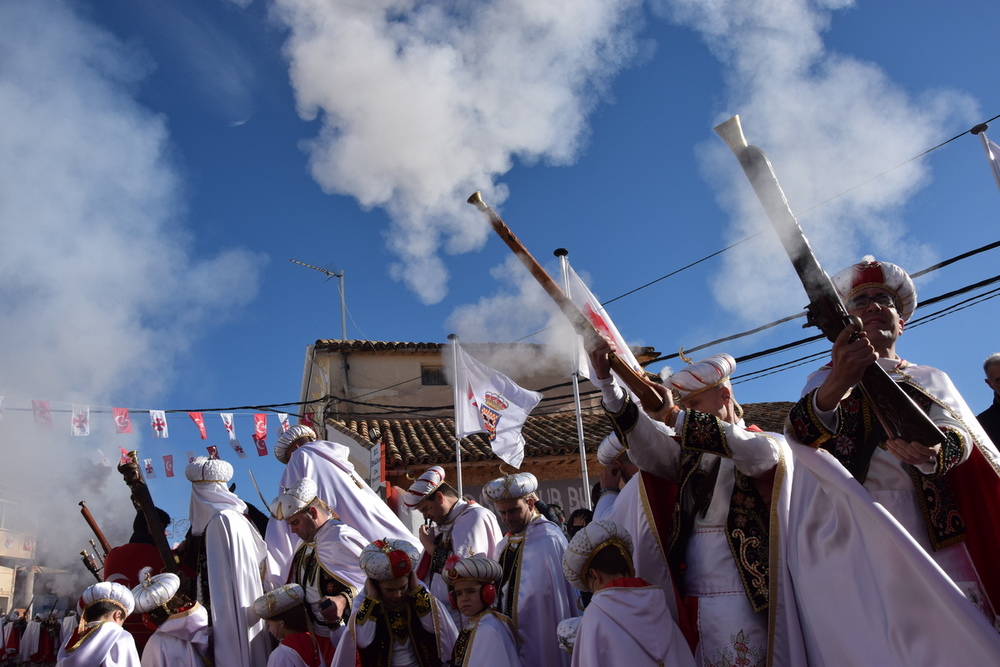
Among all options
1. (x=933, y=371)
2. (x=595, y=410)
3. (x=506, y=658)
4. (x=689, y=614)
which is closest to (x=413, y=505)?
(x=506, y=658)

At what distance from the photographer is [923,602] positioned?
237 centimetres

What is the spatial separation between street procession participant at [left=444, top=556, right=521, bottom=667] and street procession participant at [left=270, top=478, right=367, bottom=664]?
1.09 metres

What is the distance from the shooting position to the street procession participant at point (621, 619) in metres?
3.08

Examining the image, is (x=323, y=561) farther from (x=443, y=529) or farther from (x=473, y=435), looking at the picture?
(x=473, y=435)

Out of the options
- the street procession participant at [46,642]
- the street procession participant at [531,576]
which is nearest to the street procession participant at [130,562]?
the street procession participant at [531,576]

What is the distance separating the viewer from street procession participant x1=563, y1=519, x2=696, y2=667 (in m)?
3.08

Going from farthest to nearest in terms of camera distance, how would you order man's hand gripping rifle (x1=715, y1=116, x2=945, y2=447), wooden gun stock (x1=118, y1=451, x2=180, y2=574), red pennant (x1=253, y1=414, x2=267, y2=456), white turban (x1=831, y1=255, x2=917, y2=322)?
red pennant (x1=253, y1=414, x2=267, y2=456), wooden gun stock (x1=118, y1=451, x2=180, y2=574), white turban (x1=831, y1=255, x2=917, y2=322), man's hand gripping rifle (x1=715, y1=116, x2=945, y2=447)

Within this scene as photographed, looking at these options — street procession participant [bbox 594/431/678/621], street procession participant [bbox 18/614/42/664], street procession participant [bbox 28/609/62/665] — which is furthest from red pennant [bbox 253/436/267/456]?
street procession participant [bbox 594/431/678/621]

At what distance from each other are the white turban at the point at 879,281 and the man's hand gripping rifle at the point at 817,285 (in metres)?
0.74

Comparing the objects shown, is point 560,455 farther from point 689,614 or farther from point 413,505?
point 689,614

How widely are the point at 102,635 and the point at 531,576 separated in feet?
9.63

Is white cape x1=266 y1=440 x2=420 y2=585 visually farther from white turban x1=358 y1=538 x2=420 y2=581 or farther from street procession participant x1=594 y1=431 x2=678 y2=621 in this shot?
street procession participant x1=594 y1=431 x2=678 y2=621

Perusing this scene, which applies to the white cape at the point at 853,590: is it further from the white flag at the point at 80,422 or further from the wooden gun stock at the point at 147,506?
the white flag at the point at 80,422

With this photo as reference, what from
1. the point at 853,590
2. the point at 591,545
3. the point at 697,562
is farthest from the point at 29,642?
the point at 853,590
